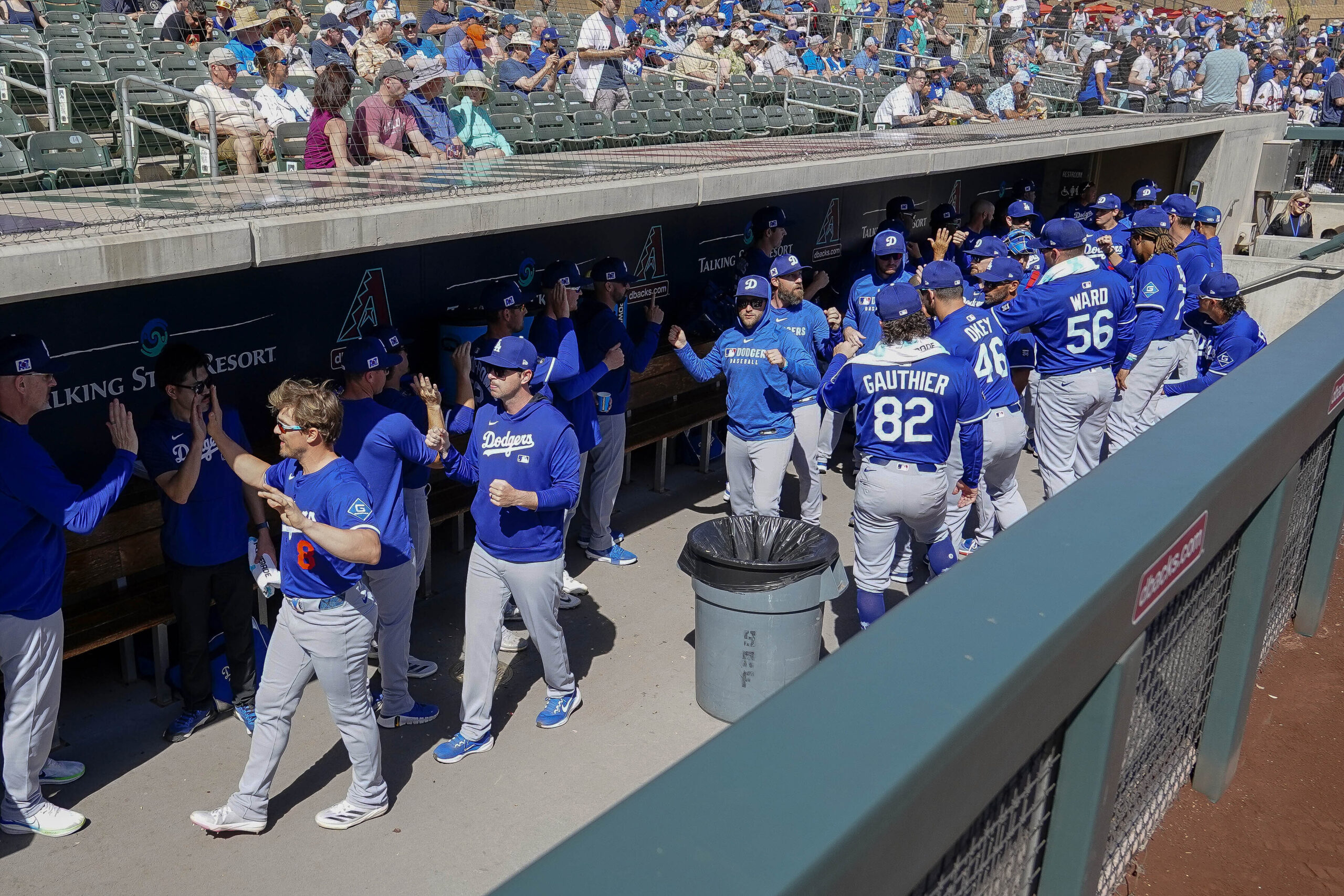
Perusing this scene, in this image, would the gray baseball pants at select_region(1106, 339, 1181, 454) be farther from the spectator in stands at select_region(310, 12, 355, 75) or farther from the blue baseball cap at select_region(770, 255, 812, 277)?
the spectator in stands at select_region(310, 12, 355, 75)

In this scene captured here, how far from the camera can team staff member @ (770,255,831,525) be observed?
621cm

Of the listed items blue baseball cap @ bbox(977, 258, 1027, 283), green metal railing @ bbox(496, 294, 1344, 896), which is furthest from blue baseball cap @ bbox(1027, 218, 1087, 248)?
green metal railing @ bbox(496, 294, 1344, 896)

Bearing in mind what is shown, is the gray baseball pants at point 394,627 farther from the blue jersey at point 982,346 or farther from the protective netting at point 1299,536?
the protective netting at point 1299,536

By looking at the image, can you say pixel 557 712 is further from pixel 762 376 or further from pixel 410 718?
pixel 762 376

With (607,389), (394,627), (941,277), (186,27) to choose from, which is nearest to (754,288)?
(941,277)

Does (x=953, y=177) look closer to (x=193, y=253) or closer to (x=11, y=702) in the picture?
(x=193, y=253)

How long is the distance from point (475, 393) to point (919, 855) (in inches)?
210

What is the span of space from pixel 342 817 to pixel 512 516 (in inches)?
49.3

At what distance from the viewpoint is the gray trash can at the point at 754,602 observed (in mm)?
4574

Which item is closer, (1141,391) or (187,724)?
(187,724)

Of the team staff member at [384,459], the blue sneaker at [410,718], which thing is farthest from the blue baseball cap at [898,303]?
the blue sneaker at [410,718]

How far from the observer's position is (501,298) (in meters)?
5.41

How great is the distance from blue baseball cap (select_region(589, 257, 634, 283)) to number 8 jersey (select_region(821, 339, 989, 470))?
170cm

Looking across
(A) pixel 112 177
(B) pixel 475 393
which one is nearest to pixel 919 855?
(B) pixel 475 393
